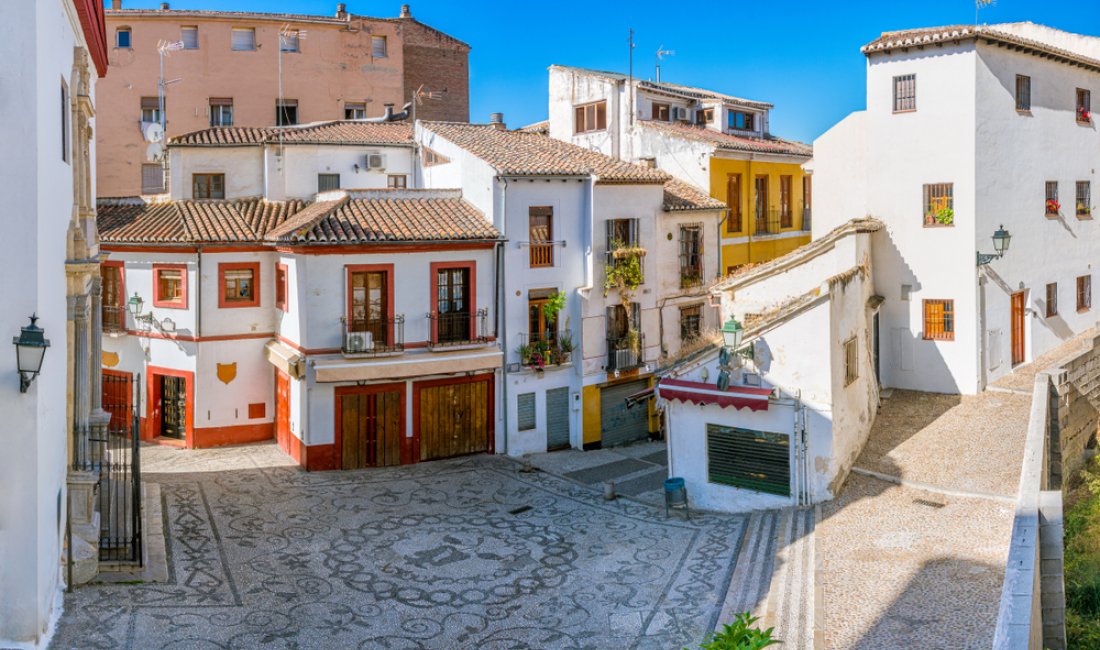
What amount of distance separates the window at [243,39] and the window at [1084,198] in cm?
2902

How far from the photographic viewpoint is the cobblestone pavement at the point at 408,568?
13555 mm

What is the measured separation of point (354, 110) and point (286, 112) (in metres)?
2.78

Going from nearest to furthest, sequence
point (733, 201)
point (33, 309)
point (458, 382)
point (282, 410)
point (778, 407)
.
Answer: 1. point (33, 309)
2. point (778, 407)
3. point (458, 382)
4. point (282, 410)
5. point (733, 201)

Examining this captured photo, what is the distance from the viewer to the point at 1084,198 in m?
26.8

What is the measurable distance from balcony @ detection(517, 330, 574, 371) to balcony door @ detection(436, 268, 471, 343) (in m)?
1.67

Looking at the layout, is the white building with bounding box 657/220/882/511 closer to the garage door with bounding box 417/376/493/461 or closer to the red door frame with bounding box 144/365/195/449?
the garage door with bounding box 417/376/493/461

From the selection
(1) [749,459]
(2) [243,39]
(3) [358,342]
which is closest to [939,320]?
(1) [749,459]

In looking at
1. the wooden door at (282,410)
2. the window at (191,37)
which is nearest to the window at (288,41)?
the window at (191,37)

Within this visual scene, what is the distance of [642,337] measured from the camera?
92.8 ft

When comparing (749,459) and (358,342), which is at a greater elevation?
(358,342)

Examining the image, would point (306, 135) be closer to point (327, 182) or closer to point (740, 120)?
point (327, 182)

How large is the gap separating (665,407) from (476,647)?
7851 millimetres

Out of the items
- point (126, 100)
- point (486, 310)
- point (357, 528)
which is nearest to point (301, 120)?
point (126, 100)

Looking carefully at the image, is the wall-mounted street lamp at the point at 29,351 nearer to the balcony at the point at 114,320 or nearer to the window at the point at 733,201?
the balcony at the point at 114,320
